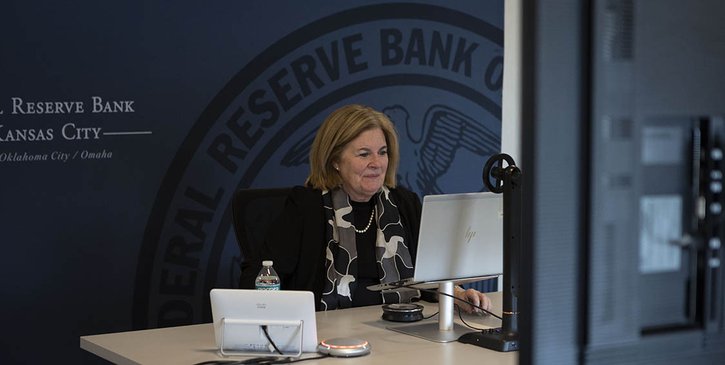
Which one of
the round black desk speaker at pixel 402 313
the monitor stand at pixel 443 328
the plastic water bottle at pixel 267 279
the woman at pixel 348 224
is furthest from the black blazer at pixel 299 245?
the monitor stand at pixel 443 328

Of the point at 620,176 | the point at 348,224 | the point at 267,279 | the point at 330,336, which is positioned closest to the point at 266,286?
the point at 267,279

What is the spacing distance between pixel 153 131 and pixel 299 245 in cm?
93

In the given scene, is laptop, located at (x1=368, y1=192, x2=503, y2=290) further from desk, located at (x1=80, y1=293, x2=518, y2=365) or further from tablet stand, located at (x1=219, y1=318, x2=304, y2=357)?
tablet stand, located at (x1=219, y1=318, x2=304, y2=357)

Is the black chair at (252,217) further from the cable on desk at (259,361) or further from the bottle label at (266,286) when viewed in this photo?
the cable on desk at (259,361)

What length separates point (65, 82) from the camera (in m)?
3.88

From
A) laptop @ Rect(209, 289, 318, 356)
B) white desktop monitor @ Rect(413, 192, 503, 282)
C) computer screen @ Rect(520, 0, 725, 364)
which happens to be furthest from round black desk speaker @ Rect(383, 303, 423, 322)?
computer screen @ Rect(520, 0, 725, 364)

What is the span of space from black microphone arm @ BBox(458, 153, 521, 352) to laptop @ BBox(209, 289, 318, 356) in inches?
20.9

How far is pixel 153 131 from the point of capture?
410cm

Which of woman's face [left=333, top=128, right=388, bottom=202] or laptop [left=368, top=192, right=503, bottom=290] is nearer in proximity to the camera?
laptop [left=368, top=192, right=503, bottom=290]

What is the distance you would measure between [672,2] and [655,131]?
0.37ft

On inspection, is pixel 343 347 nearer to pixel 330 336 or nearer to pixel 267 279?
pixel 330 336

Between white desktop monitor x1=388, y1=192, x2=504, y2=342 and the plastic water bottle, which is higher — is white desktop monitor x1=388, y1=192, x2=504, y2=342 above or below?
above

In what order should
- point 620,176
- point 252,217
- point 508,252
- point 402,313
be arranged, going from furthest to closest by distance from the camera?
point 252,217, point 402,313, point 508,252, point 620,176

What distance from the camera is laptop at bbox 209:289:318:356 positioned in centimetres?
254
